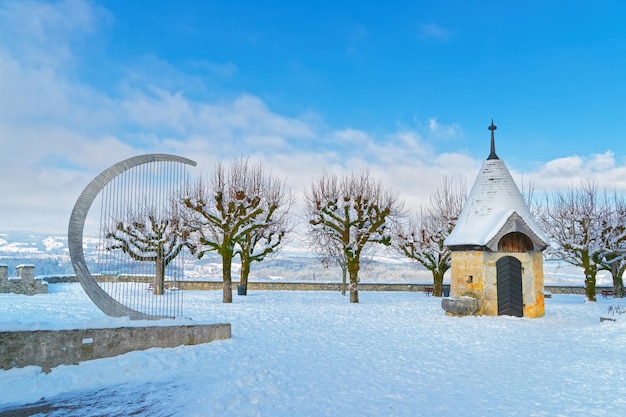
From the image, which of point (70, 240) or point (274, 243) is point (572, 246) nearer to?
point (274, 243)

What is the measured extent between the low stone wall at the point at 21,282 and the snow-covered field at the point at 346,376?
10097 millimetres

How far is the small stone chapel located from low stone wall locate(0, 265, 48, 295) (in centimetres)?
1972

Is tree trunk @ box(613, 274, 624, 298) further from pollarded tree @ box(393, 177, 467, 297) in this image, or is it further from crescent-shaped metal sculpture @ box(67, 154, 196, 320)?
crescent-shaped metal sculpture @ box(67, 154, 196, 320)

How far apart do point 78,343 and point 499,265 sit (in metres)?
14.2

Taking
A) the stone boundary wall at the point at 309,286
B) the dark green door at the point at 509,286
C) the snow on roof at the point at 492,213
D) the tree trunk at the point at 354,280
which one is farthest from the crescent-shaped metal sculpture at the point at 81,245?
the stone boundary wall at the point at 309,286

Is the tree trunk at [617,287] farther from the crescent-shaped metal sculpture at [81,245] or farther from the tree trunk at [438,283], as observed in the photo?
the crescent-shaped metal sculpture at [81,245]

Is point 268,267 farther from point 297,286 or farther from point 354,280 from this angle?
point 354,280

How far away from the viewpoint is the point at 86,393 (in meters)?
6.67

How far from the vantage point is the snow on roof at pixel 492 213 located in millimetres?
16469

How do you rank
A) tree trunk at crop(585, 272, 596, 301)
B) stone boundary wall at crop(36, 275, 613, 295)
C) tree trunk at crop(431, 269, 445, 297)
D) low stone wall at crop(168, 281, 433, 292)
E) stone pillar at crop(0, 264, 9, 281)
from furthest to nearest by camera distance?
1. low stone wall at crop(168, 281, 433, 292)
2. stone boundary wall at crop(36, 275, 613, 295)
3. tree trunk at crop(431, 269, 445, 297)
4. tree trunk at crop(585, 272, 596, 301)
5. stone pillar at crop(0, 264, 9, 281)

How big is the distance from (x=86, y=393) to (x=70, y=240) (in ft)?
13.2

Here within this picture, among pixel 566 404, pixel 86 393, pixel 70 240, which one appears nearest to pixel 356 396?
pixel 566 404

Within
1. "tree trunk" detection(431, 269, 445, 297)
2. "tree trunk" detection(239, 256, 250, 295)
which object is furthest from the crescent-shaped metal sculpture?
"tree trunk" detection(431, 269, 445, 297)

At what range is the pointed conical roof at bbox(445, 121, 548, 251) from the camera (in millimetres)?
16406
